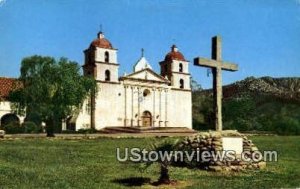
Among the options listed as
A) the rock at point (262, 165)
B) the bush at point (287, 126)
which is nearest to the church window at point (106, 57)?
the bush at point (287, 126)

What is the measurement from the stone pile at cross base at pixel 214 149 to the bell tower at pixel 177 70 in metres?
35.2

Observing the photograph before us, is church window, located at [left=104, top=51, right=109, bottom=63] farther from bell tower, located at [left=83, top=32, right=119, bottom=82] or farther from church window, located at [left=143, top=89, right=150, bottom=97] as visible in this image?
church window, located at [left=143, top=89, right=150, bottom=97]

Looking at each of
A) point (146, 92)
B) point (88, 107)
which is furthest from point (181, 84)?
point (88, 107)

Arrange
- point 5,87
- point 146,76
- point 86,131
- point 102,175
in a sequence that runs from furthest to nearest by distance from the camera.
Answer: point 146,76, point 5,87, point 86,131, point 102,175

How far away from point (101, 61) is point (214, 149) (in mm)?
31044

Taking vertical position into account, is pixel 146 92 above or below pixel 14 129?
above

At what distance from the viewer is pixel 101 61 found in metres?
41.4

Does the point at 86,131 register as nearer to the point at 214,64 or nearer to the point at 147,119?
the point at 147,119

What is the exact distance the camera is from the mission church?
41312 millimetres

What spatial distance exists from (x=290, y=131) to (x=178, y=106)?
13.6 meters

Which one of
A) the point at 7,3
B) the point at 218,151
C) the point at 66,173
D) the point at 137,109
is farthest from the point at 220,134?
the point at 137,109

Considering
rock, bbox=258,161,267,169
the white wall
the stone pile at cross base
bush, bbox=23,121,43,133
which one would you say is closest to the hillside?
the white wall

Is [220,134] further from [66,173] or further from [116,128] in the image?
[116,128]

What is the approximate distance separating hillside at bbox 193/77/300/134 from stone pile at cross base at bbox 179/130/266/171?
86.5 ft
